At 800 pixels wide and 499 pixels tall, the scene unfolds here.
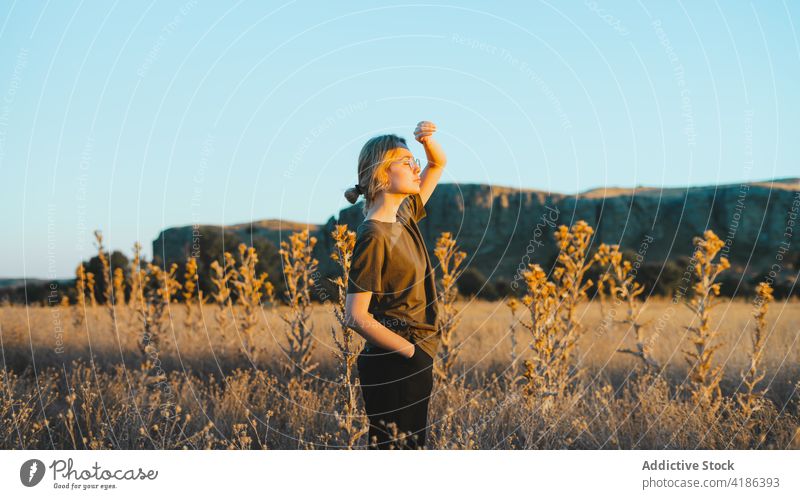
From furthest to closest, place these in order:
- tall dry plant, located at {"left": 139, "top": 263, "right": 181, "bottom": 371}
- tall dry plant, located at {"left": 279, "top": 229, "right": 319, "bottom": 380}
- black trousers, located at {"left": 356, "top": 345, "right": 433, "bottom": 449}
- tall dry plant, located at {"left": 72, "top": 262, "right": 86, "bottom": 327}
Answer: tall dry plant, located at {"left": 72, "top": 262, "right": 86, "bottom": 327} < tall dry plant, located at {"left": 139, "top": 263, "right": 181, "bottom": 371} < tall dry plant, located at {"left": 279, "top": 229, "right": 319, "bottom": 380} < black trousers, located at {"left": 356, "top": 345, "right": 433, "bottom": 449}

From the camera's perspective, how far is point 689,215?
44.6 m

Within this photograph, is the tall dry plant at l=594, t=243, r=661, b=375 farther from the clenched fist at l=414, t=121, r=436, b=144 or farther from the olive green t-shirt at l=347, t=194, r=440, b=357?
the olive green t-shirt at l=347, t=194, r=440, b=357

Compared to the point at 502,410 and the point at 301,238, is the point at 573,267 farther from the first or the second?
the point at 301,238

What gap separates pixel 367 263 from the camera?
3314mm

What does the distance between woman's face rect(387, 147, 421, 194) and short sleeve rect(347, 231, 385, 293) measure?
0.32 metres

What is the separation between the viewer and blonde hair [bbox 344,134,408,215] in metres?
3.47

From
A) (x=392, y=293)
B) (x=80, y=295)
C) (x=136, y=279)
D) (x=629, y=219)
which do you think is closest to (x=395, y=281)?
(x=392, y=293)

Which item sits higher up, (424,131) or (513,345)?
(424,131)

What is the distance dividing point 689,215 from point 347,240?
4527 cm

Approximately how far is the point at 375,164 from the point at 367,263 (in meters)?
0.58

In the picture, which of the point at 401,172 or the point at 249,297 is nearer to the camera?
the point at 401,172

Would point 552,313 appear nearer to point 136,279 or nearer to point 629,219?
point 136,279

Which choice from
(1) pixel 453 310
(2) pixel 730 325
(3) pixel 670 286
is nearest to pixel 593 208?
(3) pixel 670 286

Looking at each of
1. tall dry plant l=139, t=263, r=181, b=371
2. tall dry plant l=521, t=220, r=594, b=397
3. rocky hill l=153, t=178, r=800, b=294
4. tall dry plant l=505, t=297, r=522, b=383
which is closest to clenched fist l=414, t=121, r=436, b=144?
tall dry plant l=521, t=220, r=594, b=397
